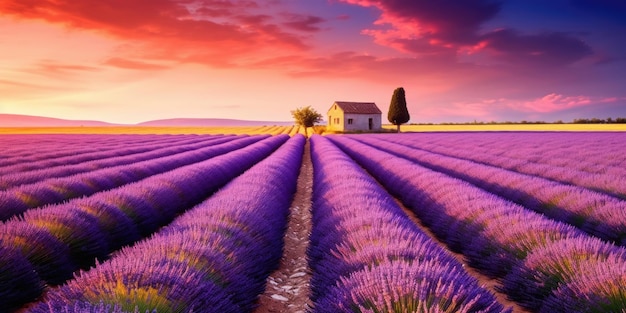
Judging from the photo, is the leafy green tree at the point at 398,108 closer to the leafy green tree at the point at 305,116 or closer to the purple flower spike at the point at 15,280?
the leafy green tree at the point at 305,116

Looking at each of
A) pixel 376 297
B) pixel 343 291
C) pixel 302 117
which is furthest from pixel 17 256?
pixel 302 117

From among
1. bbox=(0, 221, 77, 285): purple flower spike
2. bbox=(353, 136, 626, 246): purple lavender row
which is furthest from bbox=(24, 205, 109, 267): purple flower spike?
bbox=(353, 136, 626, 246): purple lavender row

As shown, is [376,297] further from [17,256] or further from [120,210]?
[120,210]

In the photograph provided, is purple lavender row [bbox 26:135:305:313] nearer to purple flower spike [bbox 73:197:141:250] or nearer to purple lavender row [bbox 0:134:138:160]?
purple flower spike [bbox 73:197:141:250]

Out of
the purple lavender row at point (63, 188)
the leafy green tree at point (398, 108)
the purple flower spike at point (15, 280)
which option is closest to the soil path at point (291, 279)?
the purple flower spike at point (15, 280)

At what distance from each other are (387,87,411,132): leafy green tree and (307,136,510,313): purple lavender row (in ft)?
149

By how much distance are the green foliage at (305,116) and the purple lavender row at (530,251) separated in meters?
50.9

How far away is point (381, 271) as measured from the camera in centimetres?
230

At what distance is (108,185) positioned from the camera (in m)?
8.19

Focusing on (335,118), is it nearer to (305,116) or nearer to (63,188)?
(305,116)

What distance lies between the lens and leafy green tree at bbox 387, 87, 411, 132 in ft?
160

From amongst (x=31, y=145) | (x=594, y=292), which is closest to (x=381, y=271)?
(x=594, y=292)

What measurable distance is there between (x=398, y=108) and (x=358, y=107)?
22.3ft

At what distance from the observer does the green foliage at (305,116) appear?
188 ft
